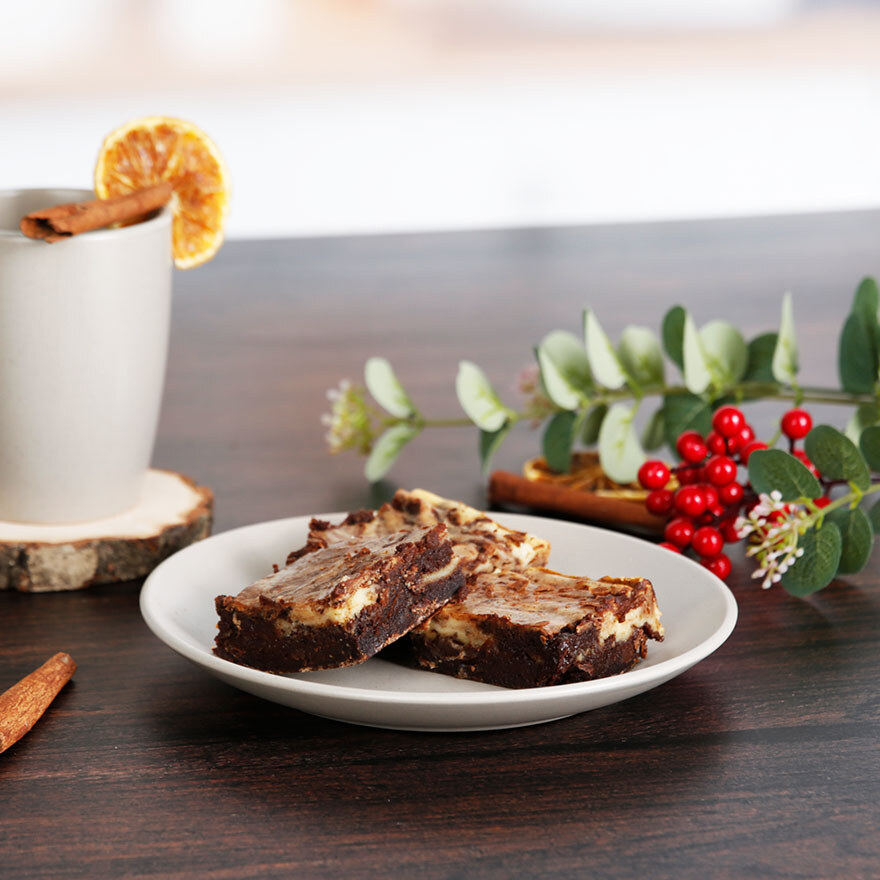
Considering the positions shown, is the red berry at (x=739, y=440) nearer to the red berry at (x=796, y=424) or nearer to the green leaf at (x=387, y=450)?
the red berry at (x=796, y=424)

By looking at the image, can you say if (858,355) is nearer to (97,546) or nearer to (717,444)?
(717,444)

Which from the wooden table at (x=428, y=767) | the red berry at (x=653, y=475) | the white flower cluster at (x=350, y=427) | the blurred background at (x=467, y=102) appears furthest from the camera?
the blurred background at (x=467, y=102)

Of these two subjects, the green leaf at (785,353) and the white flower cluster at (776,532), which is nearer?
the white flower cluster at (776,532)

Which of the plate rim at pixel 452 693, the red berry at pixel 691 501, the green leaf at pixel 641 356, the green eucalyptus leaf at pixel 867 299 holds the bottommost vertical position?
the plate rim at pixel 452 693

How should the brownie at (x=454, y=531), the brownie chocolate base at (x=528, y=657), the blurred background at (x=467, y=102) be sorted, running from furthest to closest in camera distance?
the blurred background at (x=467, y=102)
the brownie at (x=454, y=531)
the brownie chocolate base at (x=528, y=657)

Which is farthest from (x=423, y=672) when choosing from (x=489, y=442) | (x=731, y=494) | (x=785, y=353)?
(x=785, y=353)

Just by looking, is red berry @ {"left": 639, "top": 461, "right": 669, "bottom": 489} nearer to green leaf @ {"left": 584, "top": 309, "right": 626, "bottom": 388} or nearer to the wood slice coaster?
green leaf @ {"left": 584, "top": 309, "right": 626, "bottom": 388}

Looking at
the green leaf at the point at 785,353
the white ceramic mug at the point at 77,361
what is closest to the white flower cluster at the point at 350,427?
the white ceramic mug at the point at 77,361
